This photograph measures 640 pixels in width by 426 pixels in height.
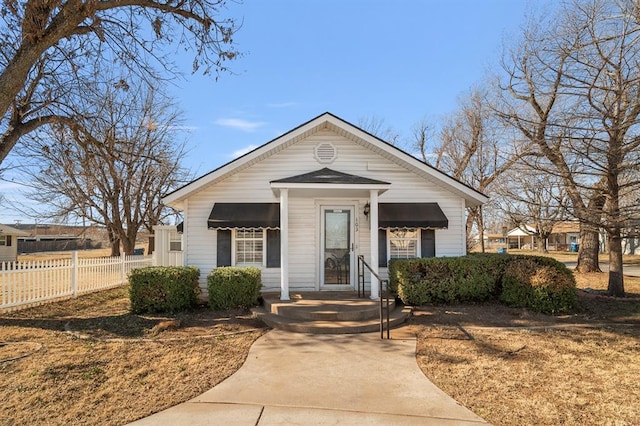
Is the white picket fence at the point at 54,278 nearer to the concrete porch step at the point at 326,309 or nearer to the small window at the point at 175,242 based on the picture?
the small window at the point at 175,242

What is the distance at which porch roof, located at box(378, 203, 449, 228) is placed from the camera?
9.75 meters

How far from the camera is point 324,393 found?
14.1 ft

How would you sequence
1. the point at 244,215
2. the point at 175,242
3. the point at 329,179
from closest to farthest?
the point at 329,179 → the point at 244,215 → the point at 175,242

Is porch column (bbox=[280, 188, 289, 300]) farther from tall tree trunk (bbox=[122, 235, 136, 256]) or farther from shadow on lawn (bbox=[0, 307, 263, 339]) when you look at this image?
tall tree trunk (bbox=[122, 235, 136, 256])

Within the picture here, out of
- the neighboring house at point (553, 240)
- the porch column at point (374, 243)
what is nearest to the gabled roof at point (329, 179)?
the porch column at point (374, 243)

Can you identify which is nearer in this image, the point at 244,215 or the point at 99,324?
the point at 99,324

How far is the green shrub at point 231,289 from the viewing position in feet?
28.2

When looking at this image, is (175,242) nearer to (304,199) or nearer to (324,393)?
(304,199)

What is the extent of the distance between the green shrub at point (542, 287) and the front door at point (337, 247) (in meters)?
3.85

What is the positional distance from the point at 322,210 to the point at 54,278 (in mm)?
7471

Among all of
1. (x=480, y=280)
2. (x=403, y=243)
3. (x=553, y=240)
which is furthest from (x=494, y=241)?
(x=480, y=280)

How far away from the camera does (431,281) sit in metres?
8.78

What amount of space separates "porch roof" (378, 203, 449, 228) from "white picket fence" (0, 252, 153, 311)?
634 cm

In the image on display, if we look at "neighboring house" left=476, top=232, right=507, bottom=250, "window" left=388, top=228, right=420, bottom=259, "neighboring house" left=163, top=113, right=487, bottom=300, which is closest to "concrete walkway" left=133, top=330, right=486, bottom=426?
"neighboring house" left=163, top=113, right=487, bottom=300
